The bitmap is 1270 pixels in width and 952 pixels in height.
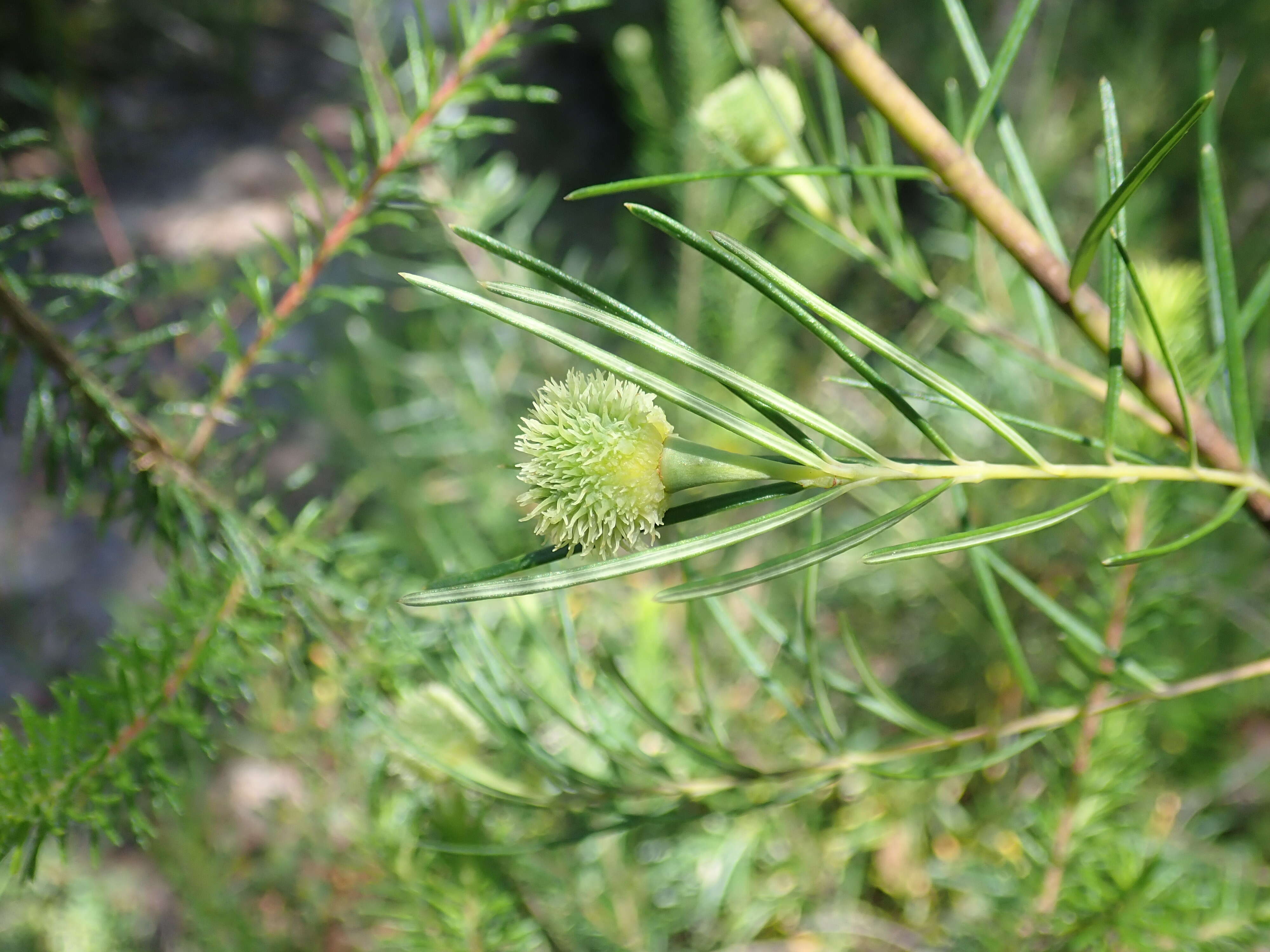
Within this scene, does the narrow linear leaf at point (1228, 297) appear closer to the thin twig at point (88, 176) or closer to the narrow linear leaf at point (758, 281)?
the narrow linear leaf at point (758, 281)

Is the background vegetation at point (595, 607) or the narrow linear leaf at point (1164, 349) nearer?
the narrow linear leaf at point (1164, 349)

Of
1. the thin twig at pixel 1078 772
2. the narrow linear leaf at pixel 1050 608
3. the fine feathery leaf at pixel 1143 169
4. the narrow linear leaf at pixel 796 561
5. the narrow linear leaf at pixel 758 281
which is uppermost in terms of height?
the fine feathery leaf at pixel 1143 169

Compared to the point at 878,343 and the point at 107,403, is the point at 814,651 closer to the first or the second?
the point at 878,343

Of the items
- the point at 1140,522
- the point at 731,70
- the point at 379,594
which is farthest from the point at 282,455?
the point at 1140,522

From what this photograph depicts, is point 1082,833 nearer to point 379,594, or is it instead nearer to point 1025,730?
point 1025,730

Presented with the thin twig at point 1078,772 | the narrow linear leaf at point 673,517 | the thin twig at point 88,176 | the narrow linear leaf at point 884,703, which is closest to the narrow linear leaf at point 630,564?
the narrow linear leaf at point 673,517

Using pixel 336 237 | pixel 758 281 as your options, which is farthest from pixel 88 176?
pixel 758 281

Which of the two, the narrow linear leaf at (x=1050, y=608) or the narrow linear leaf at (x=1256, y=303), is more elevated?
the narrow linear leaf at (x=1256, y=303)
